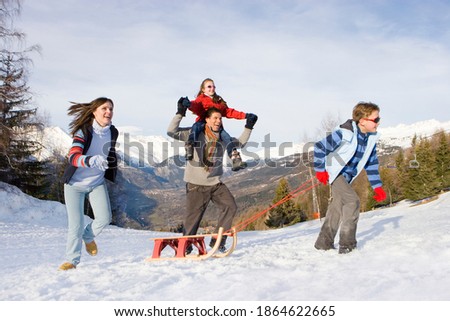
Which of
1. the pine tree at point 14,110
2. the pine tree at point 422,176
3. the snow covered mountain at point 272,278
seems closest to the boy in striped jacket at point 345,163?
the snow covered mountain at point 272,278

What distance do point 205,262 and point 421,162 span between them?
52.5 m

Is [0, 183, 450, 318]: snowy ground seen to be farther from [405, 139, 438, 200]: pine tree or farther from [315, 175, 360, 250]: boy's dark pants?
[405, 139, 438, 200]: pine tree

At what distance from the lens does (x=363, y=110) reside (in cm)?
537

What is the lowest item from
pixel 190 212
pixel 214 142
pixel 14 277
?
pixel 14 277

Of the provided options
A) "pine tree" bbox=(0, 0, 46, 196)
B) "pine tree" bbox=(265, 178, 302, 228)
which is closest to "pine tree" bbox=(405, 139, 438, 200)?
"pine tree" bbox=(265, 178, 302, 228)

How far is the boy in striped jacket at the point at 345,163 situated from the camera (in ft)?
17.5

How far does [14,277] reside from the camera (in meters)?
4.77

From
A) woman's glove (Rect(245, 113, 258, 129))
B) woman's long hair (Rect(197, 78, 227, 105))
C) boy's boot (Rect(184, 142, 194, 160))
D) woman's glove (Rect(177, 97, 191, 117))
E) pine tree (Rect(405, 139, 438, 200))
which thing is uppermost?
woman's long hair (Rect(197, 78, 227, 105))

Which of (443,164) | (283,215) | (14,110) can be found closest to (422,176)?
(443,164)

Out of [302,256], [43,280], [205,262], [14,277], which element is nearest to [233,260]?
[205,262]

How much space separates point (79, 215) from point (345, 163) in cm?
335

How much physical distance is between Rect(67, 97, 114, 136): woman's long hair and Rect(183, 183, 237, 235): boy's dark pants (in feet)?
5.54

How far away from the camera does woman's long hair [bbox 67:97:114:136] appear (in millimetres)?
5145
